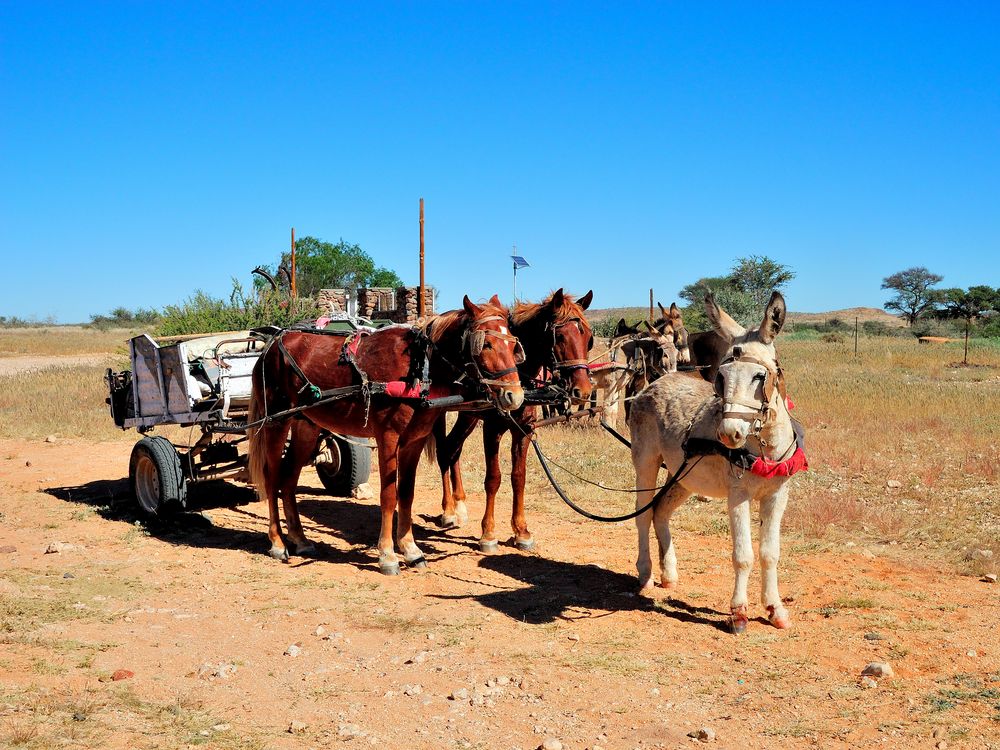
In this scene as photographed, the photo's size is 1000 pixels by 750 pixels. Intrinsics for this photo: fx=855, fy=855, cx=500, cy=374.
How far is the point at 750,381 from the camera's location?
543 centimetres

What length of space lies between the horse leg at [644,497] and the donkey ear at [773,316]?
5.86 feet

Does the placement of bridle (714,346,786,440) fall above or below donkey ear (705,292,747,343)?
below

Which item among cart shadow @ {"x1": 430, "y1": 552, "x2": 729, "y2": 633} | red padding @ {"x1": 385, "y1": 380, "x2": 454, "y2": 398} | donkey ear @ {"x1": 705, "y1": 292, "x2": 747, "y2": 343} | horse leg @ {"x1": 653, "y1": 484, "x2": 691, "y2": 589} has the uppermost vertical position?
donkey ear @ {"x1": 705, "y1": 292, "x2": 747, "y2": 343}

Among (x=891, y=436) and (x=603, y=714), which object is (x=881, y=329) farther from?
(x=603, y=714)

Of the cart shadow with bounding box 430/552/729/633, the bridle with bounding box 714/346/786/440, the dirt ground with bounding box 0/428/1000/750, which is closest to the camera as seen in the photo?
the dirt ground with bounding box 0/428/1000/750

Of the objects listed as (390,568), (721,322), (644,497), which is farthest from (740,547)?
(390,568)

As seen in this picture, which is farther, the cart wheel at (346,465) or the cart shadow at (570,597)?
the cart wheel at (346,465)

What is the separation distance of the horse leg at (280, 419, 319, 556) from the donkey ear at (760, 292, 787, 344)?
5.00 m

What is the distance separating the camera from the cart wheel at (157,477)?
9258mm

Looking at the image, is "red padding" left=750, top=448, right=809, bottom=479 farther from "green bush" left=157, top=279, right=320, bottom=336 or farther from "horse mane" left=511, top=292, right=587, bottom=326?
"green bush" left=157, top=279, right=320, bottom=336

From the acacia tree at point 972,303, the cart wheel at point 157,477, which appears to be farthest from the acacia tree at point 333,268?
the cart wheel at point 157,477

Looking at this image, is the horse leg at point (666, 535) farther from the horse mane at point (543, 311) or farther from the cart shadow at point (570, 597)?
the horse mane at point (543, 311)

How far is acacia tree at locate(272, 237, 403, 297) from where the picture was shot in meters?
53.6

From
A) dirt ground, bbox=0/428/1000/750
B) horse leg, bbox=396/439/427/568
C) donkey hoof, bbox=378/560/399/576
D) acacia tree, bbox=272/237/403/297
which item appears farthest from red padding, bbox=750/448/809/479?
acacia tree, bbox=272/237/403/297
